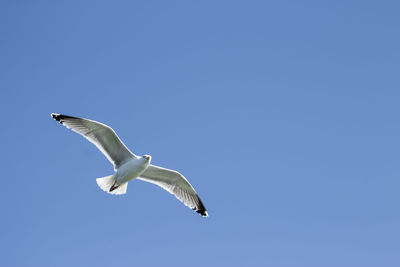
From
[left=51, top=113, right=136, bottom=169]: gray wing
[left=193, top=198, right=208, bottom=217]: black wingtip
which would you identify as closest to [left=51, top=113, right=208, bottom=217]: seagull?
[left=51, top=113, right=136, bottom=169]: gray wing

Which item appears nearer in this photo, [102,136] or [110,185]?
[102,136]

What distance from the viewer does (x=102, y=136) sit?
39.7 ft

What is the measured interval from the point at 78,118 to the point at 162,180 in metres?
2.58

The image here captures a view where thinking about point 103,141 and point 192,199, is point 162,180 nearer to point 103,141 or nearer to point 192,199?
point 192,199

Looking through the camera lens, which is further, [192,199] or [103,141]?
[192,199]

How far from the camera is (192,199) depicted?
526 inches

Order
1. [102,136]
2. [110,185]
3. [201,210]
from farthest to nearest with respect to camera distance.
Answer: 1. [201,210]
2. [110,185]
3. [102,136]

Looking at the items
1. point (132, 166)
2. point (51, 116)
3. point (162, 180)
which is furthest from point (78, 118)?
point (162, 180)

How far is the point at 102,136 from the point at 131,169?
99 cm

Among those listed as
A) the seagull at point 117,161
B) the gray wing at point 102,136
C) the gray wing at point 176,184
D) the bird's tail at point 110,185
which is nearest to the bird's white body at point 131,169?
the seagull at point 117,161

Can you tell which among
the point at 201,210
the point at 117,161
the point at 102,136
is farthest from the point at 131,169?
the point at 201,210

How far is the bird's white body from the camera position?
39.2 ft

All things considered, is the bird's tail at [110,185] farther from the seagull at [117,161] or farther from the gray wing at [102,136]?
the gray wing at [102,136]

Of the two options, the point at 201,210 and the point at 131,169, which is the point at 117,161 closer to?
the point at 131,169
